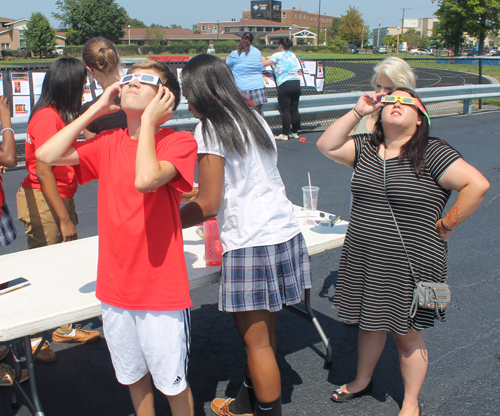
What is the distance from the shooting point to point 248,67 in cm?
869

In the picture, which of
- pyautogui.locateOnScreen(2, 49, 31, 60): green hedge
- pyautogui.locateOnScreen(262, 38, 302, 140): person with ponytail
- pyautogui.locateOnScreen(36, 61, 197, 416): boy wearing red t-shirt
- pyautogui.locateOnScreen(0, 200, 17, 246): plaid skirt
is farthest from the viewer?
pyautogui.locateOnScreen(2, 49, 31, 60): green hedge

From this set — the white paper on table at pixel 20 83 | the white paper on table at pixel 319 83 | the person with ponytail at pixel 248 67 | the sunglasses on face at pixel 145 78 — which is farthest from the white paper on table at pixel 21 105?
the sunglasses on face at pixel 145 78

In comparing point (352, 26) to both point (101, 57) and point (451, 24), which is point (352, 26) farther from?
point (101, 57)

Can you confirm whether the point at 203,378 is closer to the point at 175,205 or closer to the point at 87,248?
the point at 87,248

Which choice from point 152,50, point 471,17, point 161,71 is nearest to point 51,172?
point 161,71

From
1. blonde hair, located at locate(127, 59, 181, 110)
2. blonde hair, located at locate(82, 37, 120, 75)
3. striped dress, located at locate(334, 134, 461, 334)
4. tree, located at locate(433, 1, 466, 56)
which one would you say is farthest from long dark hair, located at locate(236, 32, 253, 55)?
tree, located at locate(433, 1, 466, 56)

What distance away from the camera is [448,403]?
8.41 ft

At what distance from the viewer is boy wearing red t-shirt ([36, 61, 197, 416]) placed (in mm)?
1802

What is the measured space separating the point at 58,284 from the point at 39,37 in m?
88.1

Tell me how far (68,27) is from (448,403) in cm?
11499

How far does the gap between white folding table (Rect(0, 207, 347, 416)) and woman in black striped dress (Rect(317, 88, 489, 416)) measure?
44 cm

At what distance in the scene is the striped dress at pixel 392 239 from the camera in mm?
2215

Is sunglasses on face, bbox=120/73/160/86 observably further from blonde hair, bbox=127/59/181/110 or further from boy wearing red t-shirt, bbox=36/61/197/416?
blonde hair, bbox=127/59/181/110

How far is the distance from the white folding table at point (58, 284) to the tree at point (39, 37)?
85.8 m
